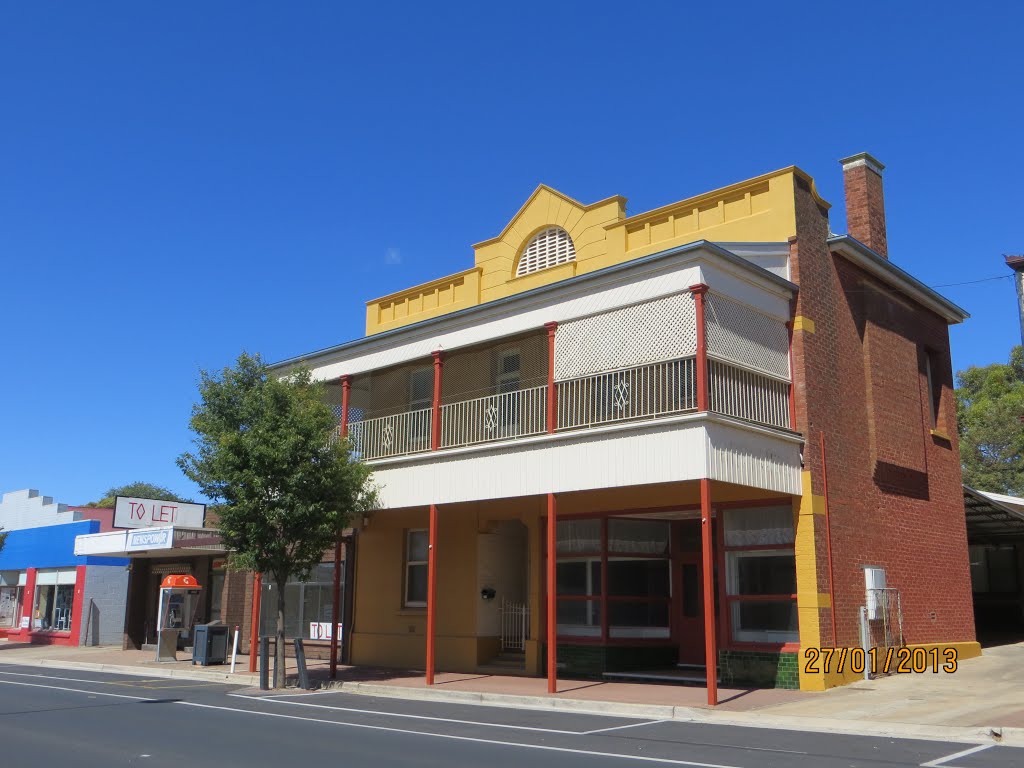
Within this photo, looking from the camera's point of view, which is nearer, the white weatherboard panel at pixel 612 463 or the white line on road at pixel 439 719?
the white line on road at pixel 439 719

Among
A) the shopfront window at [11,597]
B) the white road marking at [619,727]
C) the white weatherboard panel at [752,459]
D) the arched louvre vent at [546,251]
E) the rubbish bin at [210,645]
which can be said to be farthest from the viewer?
the shopfront window at [11,597]

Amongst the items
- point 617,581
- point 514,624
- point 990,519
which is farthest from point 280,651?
point 990,519

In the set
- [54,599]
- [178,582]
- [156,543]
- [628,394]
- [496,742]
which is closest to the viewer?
[496,742]

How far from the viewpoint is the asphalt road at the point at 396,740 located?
948 centimetres

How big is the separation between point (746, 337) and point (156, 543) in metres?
19.3

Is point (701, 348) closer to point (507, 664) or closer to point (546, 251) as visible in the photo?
point (546, 251)

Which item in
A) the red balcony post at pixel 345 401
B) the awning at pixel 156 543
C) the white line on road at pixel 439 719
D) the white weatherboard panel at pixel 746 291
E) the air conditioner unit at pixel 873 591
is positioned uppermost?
the white weatherboard panel at pixel 746 291

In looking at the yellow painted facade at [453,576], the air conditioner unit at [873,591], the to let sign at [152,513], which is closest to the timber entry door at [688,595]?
the yellow painted facade at [453,576]

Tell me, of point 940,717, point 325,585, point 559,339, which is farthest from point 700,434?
point 325,585

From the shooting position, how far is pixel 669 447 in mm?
14664

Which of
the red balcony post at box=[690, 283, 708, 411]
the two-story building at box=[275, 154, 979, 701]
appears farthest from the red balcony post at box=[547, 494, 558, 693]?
the red balcony post at box=[690, 283, 708, 411]

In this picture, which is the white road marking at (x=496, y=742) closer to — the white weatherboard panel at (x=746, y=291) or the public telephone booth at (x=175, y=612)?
the white weatherboard panel at (x=746, y=291)

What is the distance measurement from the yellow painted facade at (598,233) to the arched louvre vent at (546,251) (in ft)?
0.49

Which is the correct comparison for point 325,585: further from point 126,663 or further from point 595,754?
point 595,754
